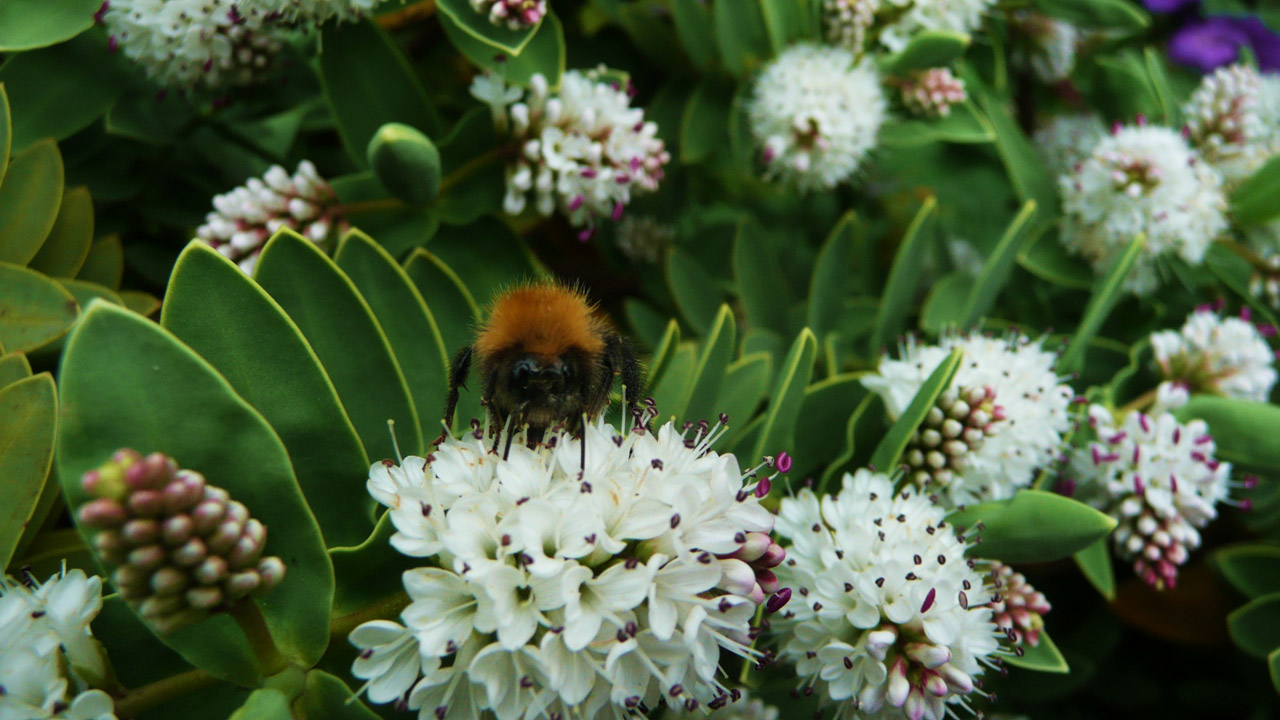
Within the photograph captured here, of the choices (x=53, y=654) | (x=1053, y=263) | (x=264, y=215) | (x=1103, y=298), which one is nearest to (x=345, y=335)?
(x=264, y=215)

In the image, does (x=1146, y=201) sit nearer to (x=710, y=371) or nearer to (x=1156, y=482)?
(x=1156, y=482)

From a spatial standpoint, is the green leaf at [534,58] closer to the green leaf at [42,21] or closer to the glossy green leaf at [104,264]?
the green leaf at [42,21]

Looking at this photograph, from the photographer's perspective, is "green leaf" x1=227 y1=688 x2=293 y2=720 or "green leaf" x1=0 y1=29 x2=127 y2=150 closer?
"green leaf" x1=227 y1=688 x2=293 y2=720

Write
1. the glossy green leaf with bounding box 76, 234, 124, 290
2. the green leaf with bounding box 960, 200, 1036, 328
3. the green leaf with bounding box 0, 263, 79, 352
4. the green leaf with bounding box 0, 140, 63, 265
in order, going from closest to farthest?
the green leaf with bounding box 0, 263, 79, 352
the green leaf with bounding box 0, 140, 63, 265
the glossy green leaf with bounding box 76, 234, 124, 290
the green leaf with bounding box 960, 200, 1036, 328

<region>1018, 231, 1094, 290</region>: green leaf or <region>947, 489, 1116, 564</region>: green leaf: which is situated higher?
<region>1018, 231, 1094, 290</region>: green leaf

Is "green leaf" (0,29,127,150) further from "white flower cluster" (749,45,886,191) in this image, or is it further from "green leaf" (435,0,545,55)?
"white flower cluster" (749,45,886,191)

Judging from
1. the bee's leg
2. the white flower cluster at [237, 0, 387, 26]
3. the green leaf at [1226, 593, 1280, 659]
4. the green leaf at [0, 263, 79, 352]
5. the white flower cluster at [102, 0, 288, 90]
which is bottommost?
the green leaf at [1226, 593, 1280, 659]

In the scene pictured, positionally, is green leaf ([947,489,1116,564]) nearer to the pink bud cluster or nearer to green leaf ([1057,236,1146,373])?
green leaf ([1057,236,1146,373])

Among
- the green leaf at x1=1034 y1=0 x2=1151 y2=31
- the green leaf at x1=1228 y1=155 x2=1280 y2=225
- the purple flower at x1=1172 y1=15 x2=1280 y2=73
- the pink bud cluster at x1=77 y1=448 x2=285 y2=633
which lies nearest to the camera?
the pink bud cluster at x1=77 y1=448 x2=285 y2=633

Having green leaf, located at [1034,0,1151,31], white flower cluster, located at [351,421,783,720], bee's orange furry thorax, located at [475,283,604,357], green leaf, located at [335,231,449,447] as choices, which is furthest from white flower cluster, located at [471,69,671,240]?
green leaf, located at [1034,0,1151,31]
